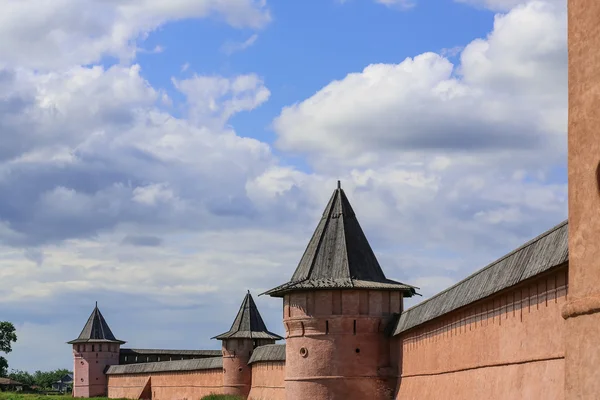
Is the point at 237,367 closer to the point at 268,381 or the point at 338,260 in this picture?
the point at 268,381

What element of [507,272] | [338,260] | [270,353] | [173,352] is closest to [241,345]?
[270,353]

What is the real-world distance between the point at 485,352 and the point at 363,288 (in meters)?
7.65

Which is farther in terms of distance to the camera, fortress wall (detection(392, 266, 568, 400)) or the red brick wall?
the red brick wall

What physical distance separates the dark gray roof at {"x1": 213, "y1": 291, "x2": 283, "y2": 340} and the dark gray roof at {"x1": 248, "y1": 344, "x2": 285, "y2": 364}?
346 cm

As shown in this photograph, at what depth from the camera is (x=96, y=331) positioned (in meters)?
48.5

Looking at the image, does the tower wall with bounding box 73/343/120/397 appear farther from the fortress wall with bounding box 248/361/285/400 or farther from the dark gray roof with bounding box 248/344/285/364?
the dark gray roof with bounding box 248/344/285/364

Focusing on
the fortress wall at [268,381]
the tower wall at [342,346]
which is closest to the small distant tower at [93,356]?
the fortress wall at [268,381]

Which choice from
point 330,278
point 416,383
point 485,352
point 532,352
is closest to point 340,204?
point 330,278

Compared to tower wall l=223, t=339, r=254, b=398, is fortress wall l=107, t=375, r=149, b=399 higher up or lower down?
lower down

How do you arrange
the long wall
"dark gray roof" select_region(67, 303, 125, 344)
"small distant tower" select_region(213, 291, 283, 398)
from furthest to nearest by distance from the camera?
"dark gray roof" select_region(67, 303, 125, 344) < "small distant tower" select_region(213, 291, 283, 398) < the long wall

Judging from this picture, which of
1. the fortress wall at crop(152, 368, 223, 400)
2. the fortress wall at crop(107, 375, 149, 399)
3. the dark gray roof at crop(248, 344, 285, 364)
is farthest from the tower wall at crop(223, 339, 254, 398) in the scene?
the fortress wall at crop(107, 375, 149, 399)

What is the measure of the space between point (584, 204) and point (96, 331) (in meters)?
44.2

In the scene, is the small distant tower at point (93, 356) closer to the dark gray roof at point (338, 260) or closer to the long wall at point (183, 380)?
the long wall at point (183, 380)

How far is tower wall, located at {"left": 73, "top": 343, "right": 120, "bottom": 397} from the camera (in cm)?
4719
